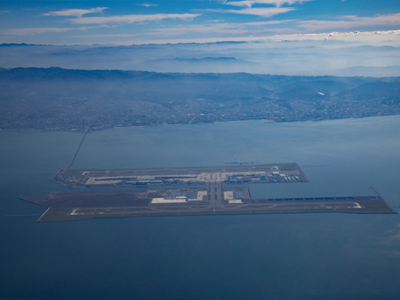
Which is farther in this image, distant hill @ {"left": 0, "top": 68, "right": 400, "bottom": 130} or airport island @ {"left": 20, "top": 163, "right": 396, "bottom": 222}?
distant hill @ {"left": 0, "top": 68, "right": 400, "bottom": 130}

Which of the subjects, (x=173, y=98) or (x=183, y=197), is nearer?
(x=183, y=197)

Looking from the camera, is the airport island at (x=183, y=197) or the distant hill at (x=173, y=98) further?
the distant hill at (x=173, y=98)

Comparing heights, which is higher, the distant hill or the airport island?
the distant hill

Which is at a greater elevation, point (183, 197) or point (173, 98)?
point (173, 98)

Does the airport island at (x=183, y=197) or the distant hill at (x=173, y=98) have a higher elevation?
the distant hill at (x=173, y=98)

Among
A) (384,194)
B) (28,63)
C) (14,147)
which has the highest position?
(28,63)

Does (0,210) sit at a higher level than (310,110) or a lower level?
lower

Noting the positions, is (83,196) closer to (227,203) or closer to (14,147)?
(227,203)

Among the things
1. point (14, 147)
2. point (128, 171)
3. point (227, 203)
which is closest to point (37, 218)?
point (128, 171)
